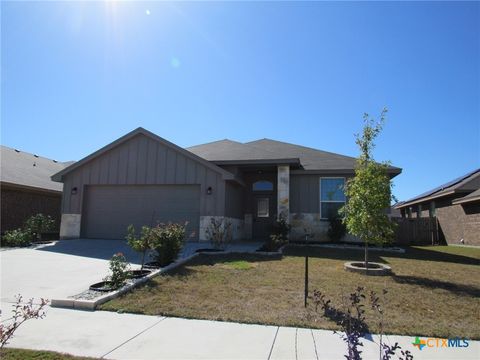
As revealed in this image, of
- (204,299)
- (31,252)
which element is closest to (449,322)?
(204,299)

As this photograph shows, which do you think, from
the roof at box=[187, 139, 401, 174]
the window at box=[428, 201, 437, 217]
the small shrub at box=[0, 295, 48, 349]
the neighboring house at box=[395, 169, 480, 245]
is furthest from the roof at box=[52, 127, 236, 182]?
the window at box=[428, 201, 437, 217]

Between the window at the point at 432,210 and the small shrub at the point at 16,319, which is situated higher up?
the window at the point at 432,210

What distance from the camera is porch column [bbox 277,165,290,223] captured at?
15.8 meters

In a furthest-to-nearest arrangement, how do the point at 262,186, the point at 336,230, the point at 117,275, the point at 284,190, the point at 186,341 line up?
the point at 262,186 < the point at 336,230 < the point at 284,190 < the point at 117,275 < the point at 186,341

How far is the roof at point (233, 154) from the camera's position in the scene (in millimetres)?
15749

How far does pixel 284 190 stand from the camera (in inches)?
625

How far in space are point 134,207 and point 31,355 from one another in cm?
1215

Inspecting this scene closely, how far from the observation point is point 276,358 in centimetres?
406

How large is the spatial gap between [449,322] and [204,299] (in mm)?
4040

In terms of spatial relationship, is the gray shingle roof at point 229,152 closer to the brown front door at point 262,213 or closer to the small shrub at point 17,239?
the brown front door at point 262,213

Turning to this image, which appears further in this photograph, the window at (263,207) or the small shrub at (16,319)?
the window at (263,207)

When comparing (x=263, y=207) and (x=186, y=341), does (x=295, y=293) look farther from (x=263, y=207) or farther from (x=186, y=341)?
(x=263, y=207)

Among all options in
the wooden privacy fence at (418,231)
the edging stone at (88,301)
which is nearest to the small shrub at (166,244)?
the edging stone at (88,301)

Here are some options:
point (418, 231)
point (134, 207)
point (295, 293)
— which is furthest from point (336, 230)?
point (295, 293)
